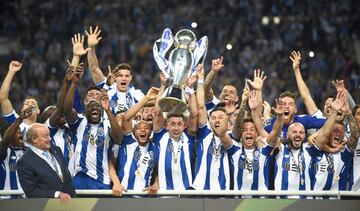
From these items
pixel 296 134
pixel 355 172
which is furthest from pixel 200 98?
pixel 355 172

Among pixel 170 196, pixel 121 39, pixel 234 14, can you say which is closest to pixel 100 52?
pixel 121 39

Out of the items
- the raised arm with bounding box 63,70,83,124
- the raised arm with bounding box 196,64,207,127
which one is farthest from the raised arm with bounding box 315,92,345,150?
the raised arm with bounding box 63,70,83,124

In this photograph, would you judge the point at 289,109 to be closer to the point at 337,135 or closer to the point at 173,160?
the point at 337,135

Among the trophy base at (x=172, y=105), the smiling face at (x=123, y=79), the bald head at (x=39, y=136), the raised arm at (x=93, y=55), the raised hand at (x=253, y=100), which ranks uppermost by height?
the raised arm at (x=93, y=55)

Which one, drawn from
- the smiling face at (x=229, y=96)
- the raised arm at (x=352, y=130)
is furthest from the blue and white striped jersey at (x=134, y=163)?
the raised arm at (x=352, y=130)

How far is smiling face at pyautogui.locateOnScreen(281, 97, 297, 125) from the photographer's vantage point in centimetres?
1210

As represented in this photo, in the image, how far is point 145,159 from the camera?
11867mm

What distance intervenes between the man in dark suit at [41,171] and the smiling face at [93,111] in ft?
2.98

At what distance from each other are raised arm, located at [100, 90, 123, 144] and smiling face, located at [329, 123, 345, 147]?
6.24ft

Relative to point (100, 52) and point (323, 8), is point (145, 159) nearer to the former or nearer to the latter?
point (100, 52)

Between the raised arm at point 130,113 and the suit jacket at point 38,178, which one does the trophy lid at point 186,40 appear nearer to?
the raised arm at point 130,113

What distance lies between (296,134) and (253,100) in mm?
502

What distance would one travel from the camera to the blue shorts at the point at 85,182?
11914 mm

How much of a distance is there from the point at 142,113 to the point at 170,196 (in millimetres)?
1283
